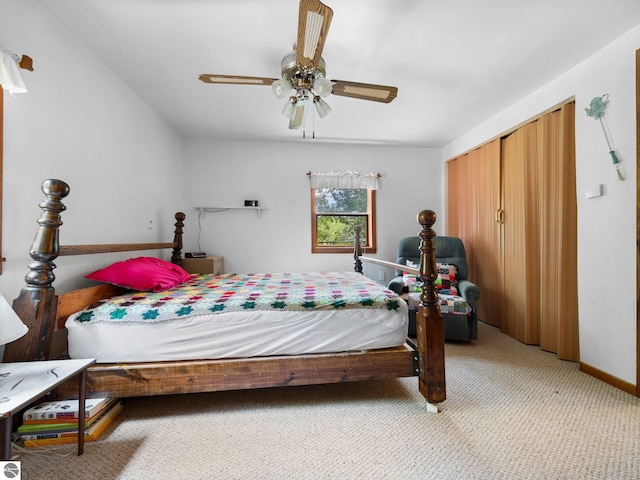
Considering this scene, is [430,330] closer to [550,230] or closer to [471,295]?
[471,295]

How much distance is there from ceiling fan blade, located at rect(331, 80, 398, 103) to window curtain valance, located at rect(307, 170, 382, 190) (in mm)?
2078

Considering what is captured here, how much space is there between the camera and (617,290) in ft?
6.56

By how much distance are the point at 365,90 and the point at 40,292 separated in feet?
7.31

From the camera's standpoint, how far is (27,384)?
44.4 inches

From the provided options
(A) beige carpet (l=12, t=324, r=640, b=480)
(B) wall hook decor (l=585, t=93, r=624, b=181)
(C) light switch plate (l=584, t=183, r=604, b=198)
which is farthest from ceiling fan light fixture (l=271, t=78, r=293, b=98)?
(C) light switch plate (l=584, t=183, r=604, b=198)

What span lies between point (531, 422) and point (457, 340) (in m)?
1.26

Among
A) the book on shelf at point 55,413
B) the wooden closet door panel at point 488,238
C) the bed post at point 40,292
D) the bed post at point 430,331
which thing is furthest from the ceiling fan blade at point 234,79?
the wooden closet door panel at point 488,238

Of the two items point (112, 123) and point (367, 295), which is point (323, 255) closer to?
point (367, 295)

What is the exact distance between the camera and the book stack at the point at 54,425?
1.40 meters

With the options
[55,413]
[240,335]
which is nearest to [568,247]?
[240,335]

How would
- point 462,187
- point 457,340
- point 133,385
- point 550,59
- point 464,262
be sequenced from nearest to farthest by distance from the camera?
1. point 133,385
2. point 550,59
3. point 457,340
4. point 464,262
5. point 462,187

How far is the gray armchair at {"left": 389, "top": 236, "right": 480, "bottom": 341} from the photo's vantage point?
2.81 metres

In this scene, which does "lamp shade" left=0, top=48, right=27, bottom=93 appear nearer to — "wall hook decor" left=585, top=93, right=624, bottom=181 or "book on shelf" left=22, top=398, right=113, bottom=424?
"book on shelf" left=22, top=398, right=113, bottom=424

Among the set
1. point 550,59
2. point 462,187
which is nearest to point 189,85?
point 550,59
